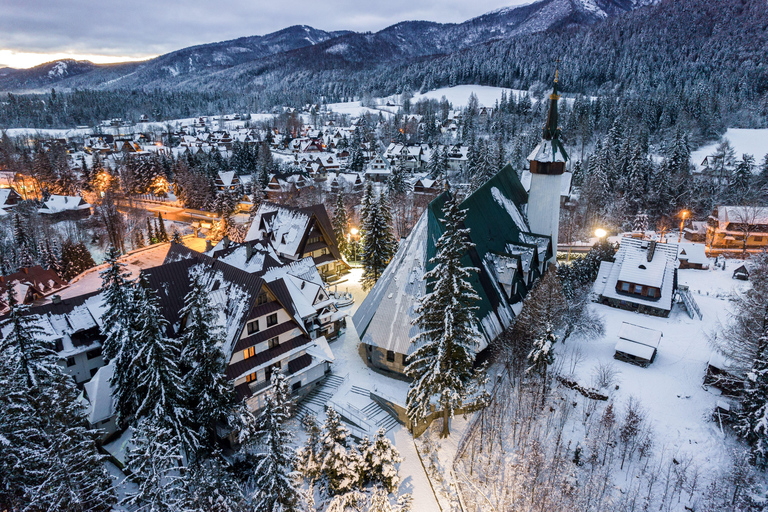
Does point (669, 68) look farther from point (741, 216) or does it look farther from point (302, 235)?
point (302, 235)

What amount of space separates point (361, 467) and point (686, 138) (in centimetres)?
Answer: 8071

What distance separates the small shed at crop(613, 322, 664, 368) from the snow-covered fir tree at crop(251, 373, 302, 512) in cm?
2141

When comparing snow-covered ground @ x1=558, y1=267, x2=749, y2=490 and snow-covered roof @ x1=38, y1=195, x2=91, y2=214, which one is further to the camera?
snow-covered roof @ x1=38, y1=195, x2=91, y2=214

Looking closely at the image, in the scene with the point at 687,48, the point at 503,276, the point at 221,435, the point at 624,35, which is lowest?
the point at 221,435

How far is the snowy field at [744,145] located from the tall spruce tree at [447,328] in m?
82.6

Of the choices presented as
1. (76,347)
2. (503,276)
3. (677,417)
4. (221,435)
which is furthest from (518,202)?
(76,347)

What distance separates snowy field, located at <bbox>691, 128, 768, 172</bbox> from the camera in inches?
3182

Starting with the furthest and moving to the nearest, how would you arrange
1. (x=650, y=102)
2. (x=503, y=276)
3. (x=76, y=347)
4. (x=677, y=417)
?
(x=650, y=102)
(x=503, y=276)
(x=76, y=347)
(x=677, y=417)

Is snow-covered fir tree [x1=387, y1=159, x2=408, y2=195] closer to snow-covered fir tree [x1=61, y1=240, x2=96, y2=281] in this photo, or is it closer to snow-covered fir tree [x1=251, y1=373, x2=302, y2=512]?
snow-covered fir tree [x1=61, y1=240, x2=96, y2=281]

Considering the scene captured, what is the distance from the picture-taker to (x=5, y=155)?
101 m

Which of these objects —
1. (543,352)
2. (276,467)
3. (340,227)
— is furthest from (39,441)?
(340,227)

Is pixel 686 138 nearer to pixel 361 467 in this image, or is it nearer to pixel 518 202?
pixel 518 202

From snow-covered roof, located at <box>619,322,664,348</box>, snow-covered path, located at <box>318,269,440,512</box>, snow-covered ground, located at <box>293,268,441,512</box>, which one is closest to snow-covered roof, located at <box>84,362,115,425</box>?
snow-covered ground, located at <box>293,268,441,512</box>

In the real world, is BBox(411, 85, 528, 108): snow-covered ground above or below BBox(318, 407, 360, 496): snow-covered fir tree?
above
